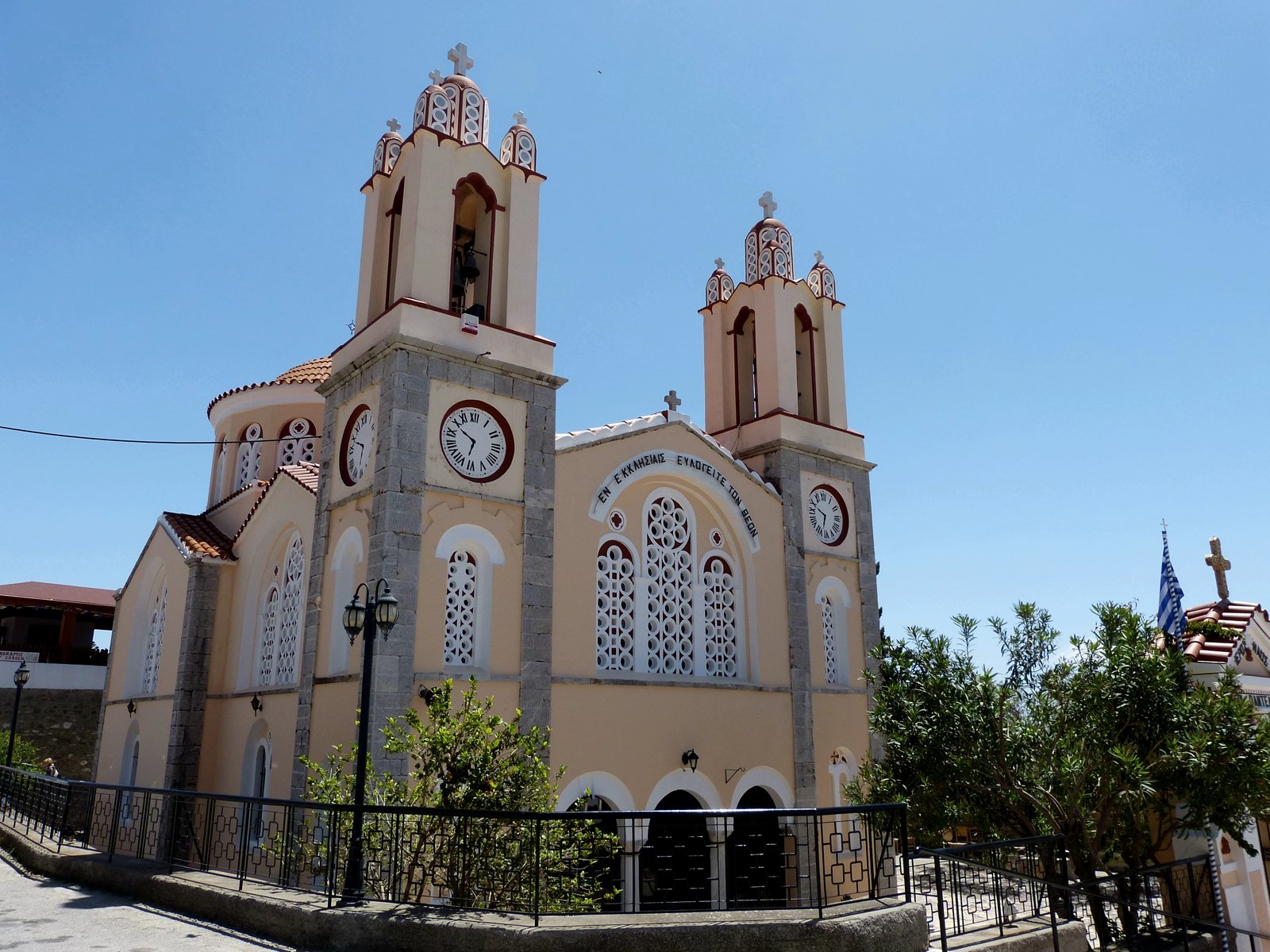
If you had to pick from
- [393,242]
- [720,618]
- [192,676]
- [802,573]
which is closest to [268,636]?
[192,676]

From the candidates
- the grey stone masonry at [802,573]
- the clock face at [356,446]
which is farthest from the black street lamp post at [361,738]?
the grey stone masonry at [802,573]

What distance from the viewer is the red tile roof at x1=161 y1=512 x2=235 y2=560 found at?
1638cm

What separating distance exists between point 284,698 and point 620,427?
6.24 m

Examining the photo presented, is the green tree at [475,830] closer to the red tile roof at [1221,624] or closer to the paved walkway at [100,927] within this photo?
the paved walkway at [100,927]

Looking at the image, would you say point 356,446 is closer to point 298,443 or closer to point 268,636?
point 268,636

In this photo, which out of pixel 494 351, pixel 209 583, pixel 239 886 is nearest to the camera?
pixel 239 886

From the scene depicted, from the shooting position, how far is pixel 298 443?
19.5 metres

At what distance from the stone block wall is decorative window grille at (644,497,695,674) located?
18484 millimetres

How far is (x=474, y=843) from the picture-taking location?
6.94 meters

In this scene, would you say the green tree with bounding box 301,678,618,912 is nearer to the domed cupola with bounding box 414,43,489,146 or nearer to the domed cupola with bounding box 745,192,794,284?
the domed cupola with bounding box 414,43,489,146

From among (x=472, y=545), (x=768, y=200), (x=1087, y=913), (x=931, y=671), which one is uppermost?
(x=768, y=200)

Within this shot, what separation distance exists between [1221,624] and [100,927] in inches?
564

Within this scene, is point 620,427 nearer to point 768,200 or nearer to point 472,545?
point 472,545

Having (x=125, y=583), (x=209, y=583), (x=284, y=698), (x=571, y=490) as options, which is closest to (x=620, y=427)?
(x=571, y=490)
